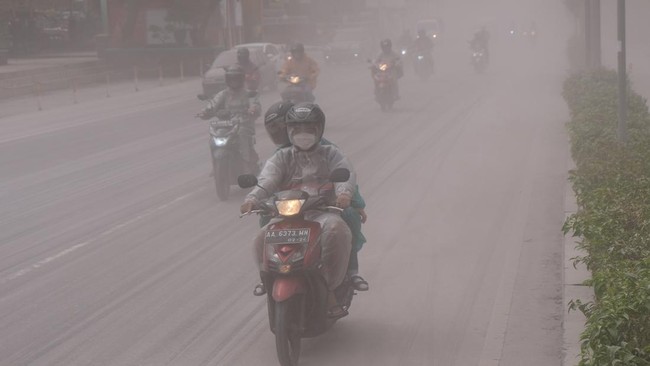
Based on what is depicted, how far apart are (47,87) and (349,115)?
18.4 metres

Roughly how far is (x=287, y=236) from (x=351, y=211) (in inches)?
38.2

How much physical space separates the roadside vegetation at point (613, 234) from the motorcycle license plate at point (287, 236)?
1780 millimetres

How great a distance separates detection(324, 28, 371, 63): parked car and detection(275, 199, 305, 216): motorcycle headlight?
53802mm

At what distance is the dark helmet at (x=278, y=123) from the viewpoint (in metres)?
8.69

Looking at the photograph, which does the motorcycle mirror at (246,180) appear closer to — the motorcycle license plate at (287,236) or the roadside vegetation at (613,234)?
the motorcycle license plate at (287,236)

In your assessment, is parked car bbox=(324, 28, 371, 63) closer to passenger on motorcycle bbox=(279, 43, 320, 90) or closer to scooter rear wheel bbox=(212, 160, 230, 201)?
passenger on motorcycle bbox=(279, 43, 320, 90)

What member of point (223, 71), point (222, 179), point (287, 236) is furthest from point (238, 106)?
point (223, 71)

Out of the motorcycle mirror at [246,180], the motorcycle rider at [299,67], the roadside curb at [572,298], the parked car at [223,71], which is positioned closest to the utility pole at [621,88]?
the roadside curb at [572,298]

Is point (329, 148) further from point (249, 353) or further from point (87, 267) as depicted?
point (87, 267)

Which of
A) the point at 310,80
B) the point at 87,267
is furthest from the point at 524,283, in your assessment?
the point at 310,80

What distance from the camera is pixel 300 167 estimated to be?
841 centimetres

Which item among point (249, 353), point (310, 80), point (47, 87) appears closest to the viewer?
point (249, 353)

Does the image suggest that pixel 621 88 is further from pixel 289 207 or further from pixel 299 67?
pixel 299 67

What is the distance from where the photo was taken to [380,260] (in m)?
11.2
